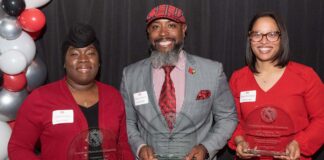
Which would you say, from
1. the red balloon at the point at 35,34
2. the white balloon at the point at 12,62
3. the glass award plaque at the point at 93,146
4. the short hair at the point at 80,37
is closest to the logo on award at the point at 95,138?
the glass award plaque at the point at 93,146

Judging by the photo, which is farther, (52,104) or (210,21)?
(210,21)

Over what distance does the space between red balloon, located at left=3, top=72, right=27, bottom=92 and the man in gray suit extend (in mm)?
687

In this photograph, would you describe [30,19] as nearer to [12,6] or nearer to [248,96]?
[12,6]

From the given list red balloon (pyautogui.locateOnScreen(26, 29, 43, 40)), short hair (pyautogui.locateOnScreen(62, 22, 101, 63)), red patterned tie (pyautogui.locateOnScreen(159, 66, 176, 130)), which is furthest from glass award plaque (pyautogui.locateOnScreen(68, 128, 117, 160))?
red balloon (pyautogui.locateOnScreen(26, 29, 43, 40))

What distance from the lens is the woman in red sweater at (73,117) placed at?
2.39 meters

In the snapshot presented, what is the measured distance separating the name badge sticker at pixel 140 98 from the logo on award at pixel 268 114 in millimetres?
734

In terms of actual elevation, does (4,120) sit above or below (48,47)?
Answer: below

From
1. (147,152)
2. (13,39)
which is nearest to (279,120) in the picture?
(147,152)

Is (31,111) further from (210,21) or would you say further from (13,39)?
(210,21)

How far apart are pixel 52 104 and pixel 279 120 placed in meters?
1.34

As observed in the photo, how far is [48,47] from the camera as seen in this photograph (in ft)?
11.3

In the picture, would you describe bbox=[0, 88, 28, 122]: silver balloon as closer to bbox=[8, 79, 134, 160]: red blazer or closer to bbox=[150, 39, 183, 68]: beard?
bbox=[8, 79, 134, 160]: red blazer

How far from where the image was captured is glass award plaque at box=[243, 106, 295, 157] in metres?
2.46

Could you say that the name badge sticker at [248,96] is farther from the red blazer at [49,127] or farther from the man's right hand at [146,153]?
the red blazer at [49,127]
